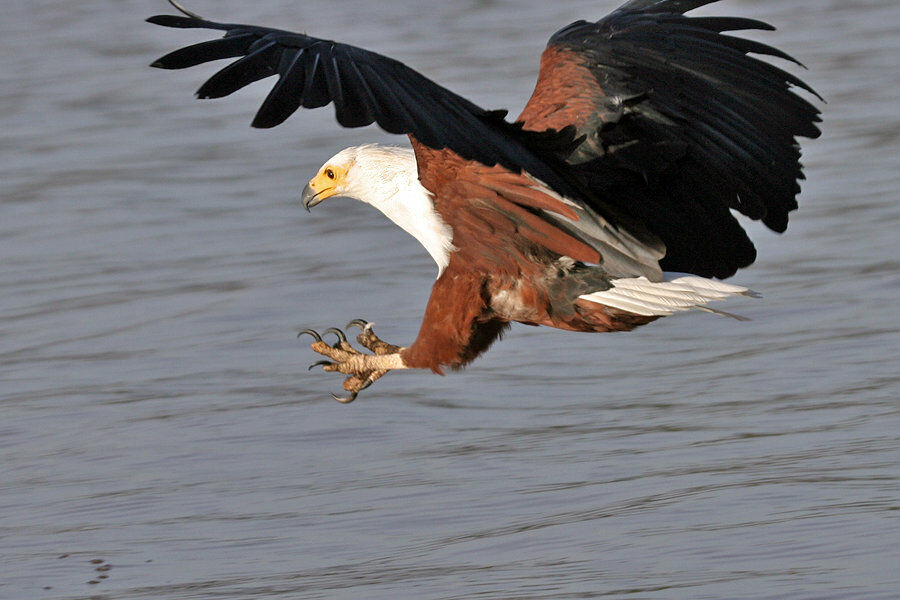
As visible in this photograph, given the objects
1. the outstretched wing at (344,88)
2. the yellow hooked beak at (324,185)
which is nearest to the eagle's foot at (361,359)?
the yellow hooked beak at (324,185)

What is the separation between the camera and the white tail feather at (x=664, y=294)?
15.0 ft

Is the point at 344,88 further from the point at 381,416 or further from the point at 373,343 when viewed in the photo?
the point at 381,416

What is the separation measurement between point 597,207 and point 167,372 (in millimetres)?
2290

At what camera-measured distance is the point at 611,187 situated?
15.5 ft

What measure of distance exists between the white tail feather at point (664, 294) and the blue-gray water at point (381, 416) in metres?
0.63

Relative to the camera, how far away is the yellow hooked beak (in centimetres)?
531

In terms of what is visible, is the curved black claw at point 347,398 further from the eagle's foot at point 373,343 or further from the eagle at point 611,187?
the eagle at point 611,187

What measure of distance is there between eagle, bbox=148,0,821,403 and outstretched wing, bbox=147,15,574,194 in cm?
36

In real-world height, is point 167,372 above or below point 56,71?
below

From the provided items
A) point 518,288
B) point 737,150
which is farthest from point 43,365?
point 737,150

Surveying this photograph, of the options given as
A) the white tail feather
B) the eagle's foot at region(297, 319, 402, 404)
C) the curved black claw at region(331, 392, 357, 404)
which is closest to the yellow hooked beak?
the eagle's foot at region(297, 319, 402, 404)

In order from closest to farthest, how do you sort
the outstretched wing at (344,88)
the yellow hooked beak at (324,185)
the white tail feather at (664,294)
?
the outstretched wing at (344,88), the white tail feather at (664,294), the yellow hooked beak at (324,185)

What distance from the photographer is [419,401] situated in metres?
5.98

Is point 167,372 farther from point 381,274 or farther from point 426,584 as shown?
point 426,584
